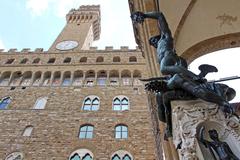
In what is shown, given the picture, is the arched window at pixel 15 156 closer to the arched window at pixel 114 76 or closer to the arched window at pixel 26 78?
the arched window at pixel 26 78

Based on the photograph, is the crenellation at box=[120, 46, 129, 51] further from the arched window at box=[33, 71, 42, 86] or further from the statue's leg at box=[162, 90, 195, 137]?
the statue's leg at box=[162, 90, 195, 137]

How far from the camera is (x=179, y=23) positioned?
555cm

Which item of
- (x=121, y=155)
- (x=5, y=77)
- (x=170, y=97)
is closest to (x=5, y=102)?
(x=5, y=77)

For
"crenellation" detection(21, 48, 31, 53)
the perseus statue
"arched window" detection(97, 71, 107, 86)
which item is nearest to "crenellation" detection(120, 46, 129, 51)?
"arched window" detection(97, 71, 107, 86)

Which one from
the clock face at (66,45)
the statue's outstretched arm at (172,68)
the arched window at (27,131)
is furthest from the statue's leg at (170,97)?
the clock face at (66,45)

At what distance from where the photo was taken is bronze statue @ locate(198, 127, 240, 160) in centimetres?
175

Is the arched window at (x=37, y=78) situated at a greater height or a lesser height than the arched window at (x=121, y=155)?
greater

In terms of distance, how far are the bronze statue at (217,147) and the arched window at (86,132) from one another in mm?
10785

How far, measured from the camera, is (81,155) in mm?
11477

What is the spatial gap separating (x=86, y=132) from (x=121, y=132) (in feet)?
4.90

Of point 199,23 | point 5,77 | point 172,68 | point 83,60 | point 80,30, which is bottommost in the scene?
point 172,68

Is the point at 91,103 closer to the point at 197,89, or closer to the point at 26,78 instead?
the point at 26,78

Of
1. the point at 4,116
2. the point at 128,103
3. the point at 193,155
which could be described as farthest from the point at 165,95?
the point at 4,116

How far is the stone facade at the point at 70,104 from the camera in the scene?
38.8ft
